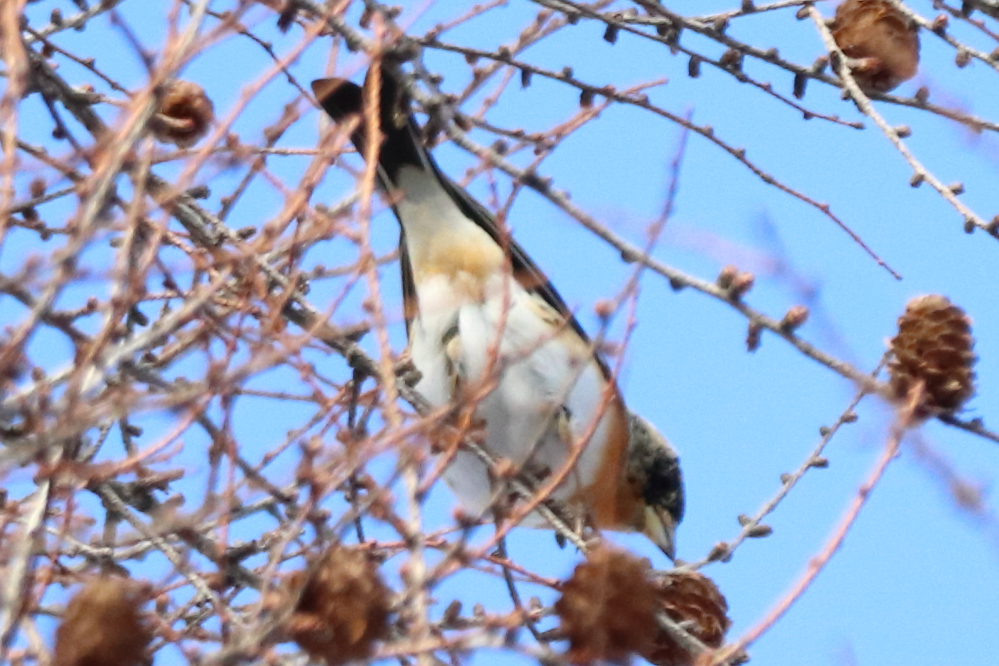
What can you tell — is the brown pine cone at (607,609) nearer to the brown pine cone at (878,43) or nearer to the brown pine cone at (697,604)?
the brown pine cone at (697,604)

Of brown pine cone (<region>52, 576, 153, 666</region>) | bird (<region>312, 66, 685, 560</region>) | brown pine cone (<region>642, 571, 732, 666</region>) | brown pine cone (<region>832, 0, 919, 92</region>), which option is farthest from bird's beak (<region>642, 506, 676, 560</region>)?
brown pine cone (<region>52, 576, 153, 666</region>)

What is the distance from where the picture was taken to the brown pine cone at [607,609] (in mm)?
1908

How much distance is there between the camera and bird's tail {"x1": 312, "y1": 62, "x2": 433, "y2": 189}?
7.72 feet

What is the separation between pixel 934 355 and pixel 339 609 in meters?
1.15

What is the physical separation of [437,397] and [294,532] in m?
2.41

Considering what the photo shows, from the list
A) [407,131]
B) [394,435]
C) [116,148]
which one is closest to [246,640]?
[394,435]

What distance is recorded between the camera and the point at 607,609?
1.92 m

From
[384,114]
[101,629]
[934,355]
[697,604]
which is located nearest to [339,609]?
[101,629]

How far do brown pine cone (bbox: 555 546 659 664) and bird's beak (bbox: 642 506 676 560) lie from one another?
9.07ft

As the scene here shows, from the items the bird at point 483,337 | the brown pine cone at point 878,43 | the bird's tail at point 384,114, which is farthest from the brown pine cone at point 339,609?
the bird at point 483,337

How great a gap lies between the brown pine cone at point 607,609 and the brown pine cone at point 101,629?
1.86ft

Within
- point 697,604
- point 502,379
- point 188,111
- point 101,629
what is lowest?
point 101,629

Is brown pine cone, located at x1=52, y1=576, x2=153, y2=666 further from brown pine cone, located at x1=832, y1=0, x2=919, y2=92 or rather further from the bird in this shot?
the bird

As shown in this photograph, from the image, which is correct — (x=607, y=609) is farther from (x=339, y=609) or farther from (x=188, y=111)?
(x=188, y=111)
